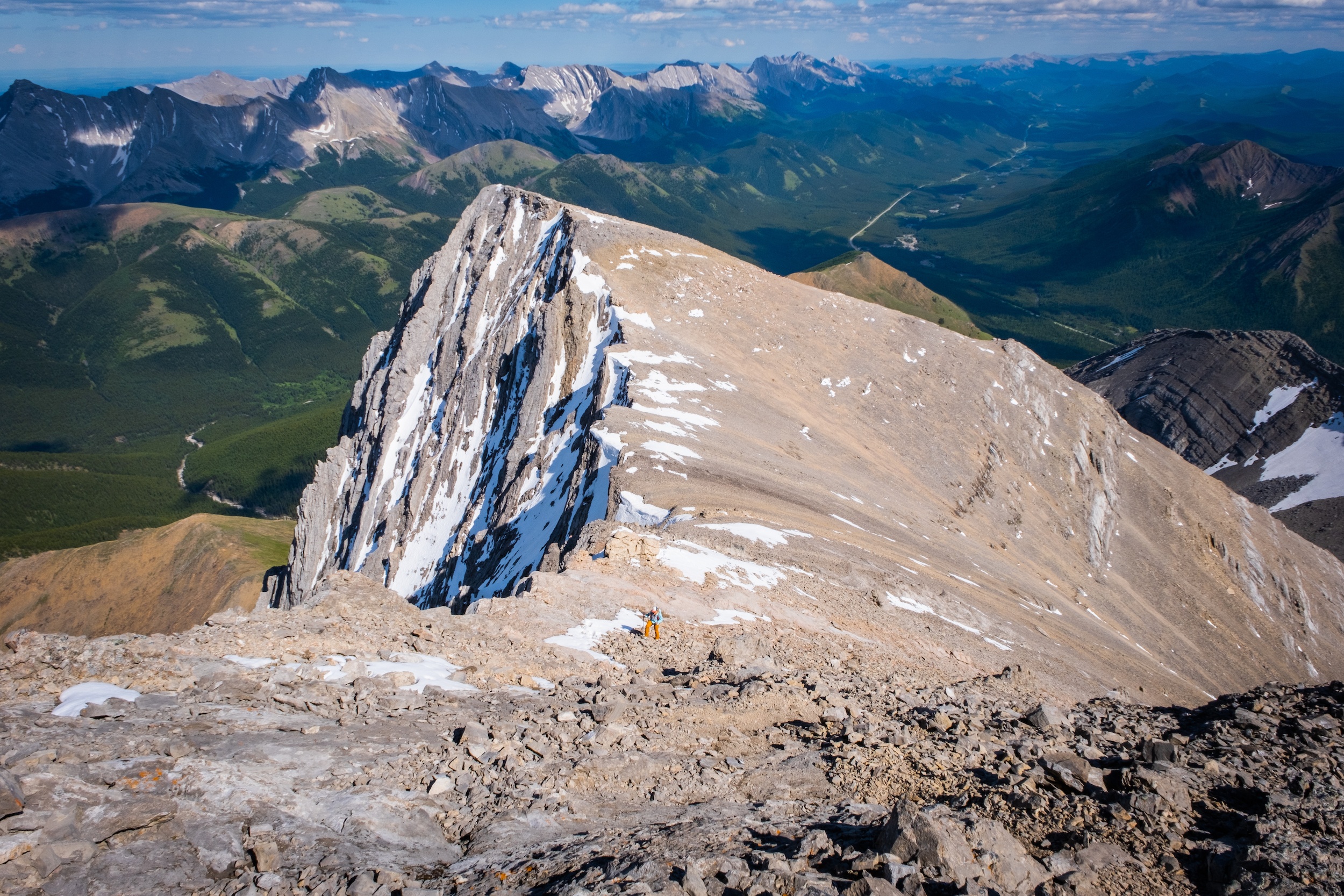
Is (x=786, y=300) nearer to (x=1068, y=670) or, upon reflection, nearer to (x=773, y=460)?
(x=773, y=460)

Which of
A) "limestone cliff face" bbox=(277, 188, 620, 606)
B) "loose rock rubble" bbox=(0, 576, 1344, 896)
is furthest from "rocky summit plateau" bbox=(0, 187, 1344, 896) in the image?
"limestone cliff face" bbox=(277, 188, 620, 606)

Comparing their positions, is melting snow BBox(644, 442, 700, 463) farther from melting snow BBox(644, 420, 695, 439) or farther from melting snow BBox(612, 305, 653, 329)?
melting snow BBox(612, 305, 653, 329)

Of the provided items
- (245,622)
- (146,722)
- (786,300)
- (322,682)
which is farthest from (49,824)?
(786,300)

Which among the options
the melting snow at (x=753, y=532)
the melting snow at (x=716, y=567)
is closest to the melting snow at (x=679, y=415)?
the melting snow at (x=753, y=532)

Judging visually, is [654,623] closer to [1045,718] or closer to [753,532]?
[1045,718]

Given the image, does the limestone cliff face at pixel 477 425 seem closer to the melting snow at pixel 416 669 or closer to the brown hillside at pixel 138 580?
the melting snow at pixel 416 669
